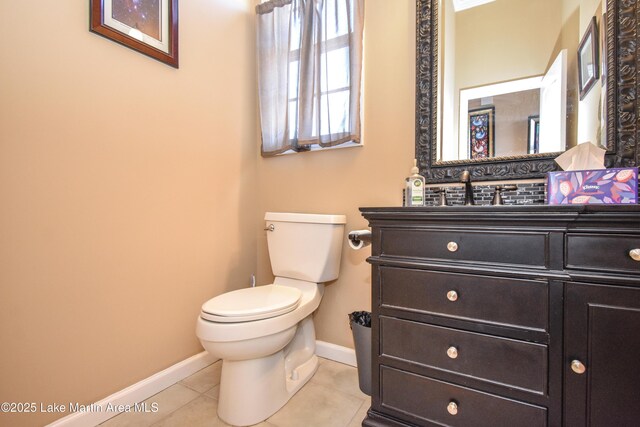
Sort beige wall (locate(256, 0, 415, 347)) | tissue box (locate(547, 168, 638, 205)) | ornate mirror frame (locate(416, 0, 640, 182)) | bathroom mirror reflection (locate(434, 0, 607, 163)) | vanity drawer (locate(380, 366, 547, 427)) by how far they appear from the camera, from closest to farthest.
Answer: vanity drawer (locate(380, 366, 547, 427)) < tissue box (locate(547, 168, 638, 205)) < ornate mirror frame (locate(416, 0, 640, 182)) < bathroom mirror reflection (locate(434, 0, 607, 163)) < beige wall (locate(256, 0, 415, 347))

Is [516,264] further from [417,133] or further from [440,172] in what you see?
[417,133]

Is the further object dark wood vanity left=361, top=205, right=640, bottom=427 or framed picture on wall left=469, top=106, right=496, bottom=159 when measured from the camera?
framed picture on wall left=469, top=106, right=496, bottom=159

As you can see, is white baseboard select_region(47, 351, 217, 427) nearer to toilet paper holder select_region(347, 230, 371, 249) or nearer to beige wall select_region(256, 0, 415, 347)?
beige wall select_region(256, 0, 415, 347)

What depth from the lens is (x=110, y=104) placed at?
4.11 feet

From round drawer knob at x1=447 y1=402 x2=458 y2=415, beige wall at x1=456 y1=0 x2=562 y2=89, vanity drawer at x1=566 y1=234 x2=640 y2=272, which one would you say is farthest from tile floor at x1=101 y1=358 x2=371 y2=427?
beige wall at x1=456 y1=0 x2=562 y2=89

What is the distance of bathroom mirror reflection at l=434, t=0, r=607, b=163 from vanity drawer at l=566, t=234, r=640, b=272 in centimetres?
56

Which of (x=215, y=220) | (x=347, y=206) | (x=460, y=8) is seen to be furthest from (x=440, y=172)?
(x=215, y=220)

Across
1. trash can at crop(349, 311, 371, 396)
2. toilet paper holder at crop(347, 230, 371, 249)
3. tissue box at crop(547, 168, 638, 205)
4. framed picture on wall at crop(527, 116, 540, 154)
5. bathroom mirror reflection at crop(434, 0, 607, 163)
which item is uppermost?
bathroom mirror reflection at crop(434, 0, 607, 163)

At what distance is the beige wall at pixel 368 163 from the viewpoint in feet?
4.85

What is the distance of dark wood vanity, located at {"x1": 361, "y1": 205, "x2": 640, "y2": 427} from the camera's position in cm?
76

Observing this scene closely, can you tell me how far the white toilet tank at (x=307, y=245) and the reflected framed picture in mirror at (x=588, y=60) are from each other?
1127 millimetres

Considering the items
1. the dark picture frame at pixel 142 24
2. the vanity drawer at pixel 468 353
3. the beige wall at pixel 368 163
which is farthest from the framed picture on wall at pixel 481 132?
the dark picture frame at pixel 142 24

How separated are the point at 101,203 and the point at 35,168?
24 centimetres

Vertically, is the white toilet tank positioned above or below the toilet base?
above
